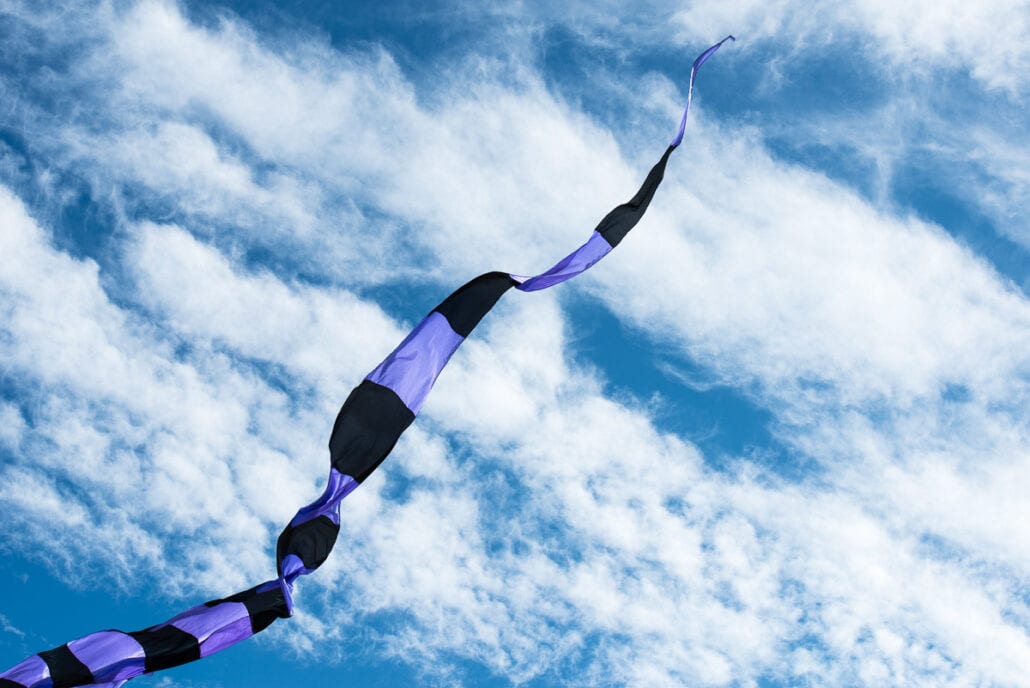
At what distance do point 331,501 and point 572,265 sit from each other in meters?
6.12

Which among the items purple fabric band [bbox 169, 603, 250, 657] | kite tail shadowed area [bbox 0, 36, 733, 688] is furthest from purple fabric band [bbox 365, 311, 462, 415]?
purple fabric band [bbox 169, 603, 250, 657]

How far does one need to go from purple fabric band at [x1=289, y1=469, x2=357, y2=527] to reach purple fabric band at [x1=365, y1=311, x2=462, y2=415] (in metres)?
1.59

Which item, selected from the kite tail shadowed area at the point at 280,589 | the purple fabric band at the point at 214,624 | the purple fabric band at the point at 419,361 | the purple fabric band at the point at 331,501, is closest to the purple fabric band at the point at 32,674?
the kite tail shadowed area at the point at 280,589

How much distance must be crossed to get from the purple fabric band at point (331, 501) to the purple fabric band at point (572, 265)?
454cm

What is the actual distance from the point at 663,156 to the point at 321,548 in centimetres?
999

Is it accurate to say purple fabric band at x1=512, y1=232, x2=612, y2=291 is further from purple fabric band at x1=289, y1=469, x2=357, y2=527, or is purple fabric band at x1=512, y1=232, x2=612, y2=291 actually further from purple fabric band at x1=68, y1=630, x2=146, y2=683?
purple fabric band at x1=68, y1=630, x2=146, y2=683

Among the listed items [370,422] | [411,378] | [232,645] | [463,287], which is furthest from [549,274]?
[232,645]

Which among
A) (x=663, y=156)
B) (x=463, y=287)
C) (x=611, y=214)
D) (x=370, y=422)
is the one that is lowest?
(x=370, y=422)

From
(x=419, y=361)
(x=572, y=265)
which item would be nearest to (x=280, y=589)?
(x=419, y=361)

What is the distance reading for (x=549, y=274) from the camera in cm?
1617

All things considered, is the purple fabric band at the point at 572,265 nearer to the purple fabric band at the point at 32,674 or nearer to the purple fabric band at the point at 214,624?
the purple fabric band at the point at 214,624

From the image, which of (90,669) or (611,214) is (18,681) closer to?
(90,669)

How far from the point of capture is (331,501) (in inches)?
512

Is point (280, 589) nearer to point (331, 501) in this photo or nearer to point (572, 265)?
point (331, 501)
